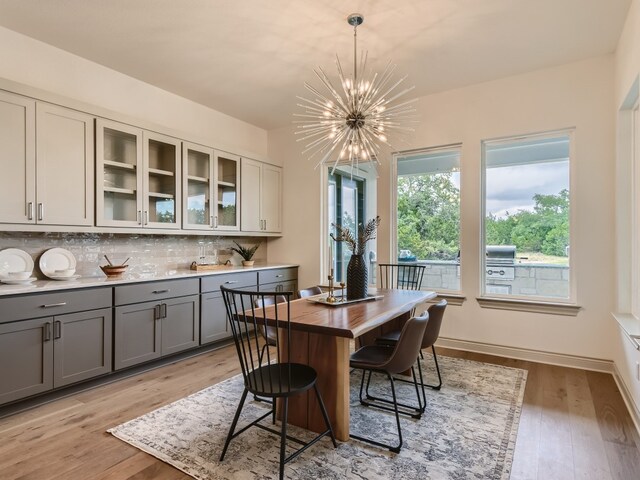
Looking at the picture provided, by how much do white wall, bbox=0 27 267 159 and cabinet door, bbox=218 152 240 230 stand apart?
6.7 inches

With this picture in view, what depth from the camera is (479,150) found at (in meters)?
3.95

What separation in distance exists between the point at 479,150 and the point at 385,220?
1312 mm

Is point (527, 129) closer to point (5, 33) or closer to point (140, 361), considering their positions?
point (140, 361)

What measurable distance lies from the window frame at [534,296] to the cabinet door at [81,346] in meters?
3.62

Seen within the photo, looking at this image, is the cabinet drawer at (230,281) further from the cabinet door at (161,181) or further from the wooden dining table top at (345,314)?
the wooden dining table top at (345,314)

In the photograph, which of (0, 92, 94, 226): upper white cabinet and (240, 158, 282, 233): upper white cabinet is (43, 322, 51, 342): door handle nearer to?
(0, 92, 94, 226): upper white cabinet

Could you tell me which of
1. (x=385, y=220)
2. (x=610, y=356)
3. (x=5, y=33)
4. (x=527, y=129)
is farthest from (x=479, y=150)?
(x=5, y=33)

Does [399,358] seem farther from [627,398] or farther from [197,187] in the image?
[197,187]

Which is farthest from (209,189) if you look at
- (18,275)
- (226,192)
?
(18,275)

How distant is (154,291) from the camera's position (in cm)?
337

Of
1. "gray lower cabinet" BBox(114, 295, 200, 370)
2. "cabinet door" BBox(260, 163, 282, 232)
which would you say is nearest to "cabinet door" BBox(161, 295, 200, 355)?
"gray lower cabinet" BBox(114, 295, 200, 370)

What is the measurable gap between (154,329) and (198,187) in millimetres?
1676

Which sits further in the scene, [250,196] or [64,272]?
[250,196]

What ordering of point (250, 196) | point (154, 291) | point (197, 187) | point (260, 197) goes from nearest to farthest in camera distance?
1. point (154, 291)
2. point (197, 187)
3. point (250, 196)
4. point (260, 197)
